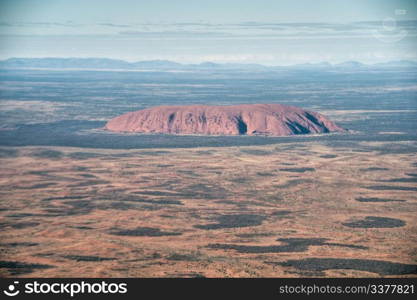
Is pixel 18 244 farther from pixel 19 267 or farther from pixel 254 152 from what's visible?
pixel 254 152

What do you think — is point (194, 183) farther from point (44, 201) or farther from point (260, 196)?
point (44, 201)

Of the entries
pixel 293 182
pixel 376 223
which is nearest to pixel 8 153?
pixel 293 182

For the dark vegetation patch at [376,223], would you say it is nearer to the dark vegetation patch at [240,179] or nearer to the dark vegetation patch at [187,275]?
the dark vegetation patch at [187,275]

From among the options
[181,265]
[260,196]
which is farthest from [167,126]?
[181,265]

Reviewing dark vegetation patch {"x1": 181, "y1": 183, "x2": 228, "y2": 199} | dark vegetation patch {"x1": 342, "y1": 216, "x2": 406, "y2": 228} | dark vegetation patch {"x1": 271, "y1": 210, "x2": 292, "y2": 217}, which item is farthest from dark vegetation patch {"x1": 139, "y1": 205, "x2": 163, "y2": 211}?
dark vegetation patch {"x1": 342, "y1": 216, "x2": 406, "y2": 228}

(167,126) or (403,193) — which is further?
(167,126)

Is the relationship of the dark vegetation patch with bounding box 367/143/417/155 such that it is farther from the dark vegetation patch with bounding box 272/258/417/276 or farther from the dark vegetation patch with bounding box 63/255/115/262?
the dark vegetation patch with bounding box 63/255/115/262
